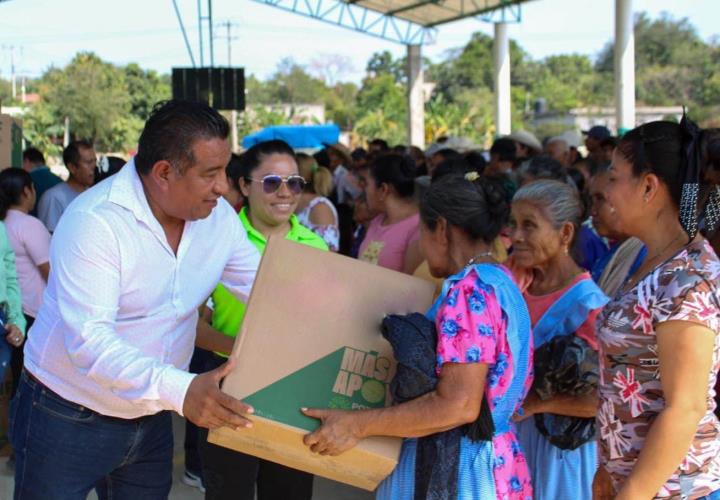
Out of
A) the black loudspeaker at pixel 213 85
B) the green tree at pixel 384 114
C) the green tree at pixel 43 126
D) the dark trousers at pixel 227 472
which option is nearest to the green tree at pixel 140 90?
the green tree at pixel 43 126

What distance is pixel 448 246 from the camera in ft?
8.06

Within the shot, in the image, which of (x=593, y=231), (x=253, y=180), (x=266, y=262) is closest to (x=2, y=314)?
(x=253, y=180)

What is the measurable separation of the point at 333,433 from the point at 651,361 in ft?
2.56

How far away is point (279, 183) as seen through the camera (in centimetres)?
357

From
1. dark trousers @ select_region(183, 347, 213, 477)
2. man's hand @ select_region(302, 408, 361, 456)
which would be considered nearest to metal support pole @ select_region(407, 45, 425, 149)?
dark trousers @ select_region(183, 347, 213, 477)

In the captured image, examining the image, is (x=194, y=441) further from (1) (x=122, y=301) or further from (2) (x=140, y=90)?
(2) (x=140, y=90)

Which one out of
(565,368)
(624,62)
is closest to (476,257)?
(565,368)

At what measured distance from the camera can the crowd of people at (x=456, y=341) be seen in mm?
2021

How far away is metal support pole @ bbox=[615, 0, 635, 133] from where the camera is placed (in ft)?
51.7

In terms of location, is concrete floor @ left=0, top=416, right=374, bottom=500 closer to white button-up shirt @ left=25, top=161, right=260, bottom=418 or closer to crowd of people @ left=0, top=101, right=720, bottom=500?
crowd of people @ left=0, top=101, right=720, bottom=500

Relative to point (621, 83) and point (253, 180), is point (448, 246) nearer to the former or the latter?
point (253, 180)

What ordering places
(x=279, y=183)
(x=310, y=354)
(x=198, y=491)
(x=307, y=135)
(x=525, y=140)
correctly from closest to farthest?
(x=310, y=354), (x=279, y=183), (x=198, y=491), (x=525, y=140), (x=307, y=135)

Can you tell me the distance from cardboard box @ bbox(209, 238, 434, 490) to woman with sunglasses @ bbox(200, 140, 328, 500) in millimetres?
948

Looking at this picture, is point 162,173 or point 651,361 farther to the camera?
point 162,173
